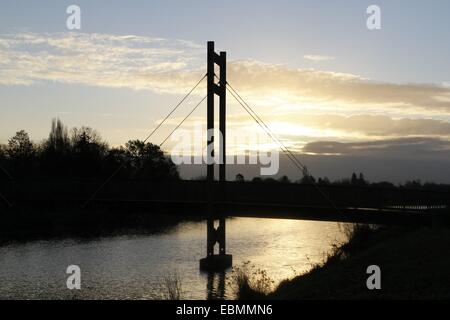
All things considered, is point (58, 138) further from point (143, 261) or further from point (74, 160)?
point (143, 261)

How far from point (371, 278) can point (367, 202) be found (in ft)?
36.1

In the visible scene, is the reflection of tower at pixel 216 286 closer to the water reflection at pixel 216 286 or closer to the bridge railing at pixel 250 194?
the water reflection at pixel 216 286

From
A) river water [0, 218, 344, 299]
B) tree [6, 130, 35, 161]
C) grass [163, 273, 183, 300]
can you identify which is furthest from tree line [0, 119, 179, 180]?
grass [163, 273, 183, 300]

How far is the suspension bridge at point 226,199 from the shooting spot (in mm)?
22594

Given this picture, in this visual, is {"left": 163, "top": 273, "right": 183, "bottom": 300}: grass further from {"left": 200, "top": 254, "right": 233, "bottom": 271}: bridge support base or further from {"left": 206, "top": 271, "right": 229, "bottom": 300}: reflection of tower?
{"left": 200, "top": 254, "right": 233, "bottom": 271}: bridge support base

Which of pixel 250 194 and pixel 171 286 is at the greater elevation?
pixel 250 194

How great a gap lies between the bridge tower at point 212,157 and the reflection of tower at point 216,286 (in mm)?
1049

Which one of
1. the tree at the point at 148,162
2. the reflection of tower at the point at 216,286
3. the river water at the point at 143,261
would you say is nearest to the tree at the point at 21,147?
the tree at the point at 148,162

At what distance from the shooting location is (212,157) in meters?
26.0

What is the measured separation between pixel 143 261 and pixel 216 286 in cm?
694

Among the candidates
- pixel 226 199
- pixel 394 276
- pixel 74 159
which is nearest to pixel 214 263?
pixel 226 199

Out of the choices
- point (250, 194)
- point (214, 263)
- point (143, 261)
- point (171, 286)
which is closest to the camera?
point (171, 286)
